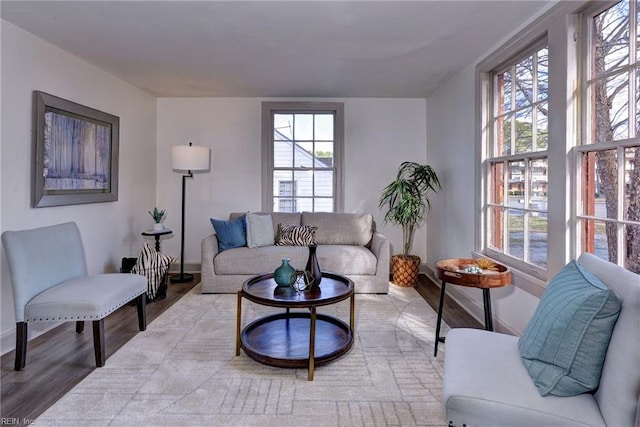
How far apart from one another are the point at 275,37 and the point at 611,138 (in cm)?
238

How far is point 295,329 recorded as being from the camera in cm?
276

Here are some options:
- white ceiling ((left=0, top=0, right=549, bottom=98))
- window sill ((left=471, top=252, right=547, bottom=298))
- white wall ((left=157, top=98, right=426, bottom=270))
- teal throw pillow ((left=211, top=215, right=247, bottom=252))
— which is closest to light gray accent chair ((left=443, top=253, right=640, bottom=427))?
window sill ((left=471, top=252, right=547, bottom=298))

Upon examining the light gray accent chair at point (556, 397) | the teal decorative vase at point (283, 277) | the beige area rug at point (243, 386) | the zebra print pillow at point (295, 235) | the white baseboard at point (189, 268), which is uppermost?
the zebra print pillow at point (295, 235)

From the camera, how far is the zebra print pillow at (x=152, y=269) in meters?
3.65

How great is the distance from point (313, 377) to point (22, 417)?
1528 millimetres

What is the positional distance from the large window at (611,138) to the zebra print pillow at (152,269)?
364cm

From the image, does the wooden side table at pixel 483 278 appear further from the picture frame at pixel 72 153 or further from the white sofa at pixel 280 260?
the picture frame at pixel 72 153

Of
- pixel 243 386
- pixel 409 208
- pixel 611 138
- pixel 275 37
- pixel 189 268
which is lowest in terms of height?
pixel 243 386

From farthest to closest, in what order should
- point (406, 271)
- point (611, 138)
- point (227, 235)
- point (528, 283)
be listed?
1. point (406, 271)
2. point (227, 235)
3. point (528, 283)
4. point (611, 138)

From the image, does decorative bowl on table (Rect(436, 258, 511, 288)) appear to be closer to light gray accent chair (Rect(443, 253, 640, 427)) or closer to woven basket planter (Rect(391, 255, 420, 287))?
light gray accent chair (Rect(443, 253, 640, 427))

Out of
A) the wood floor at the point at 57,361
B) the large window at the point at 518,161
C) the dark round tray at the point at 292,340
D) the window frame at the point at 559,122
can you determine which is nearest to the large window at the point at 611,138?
the window frame at the point at 559,122

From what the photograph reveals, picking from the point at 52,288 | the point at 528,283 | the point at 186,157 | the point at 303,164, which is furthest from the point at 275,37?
the point at 528,283

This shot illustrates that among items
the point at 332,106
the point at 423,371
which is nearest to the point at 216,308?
the point at 423,371

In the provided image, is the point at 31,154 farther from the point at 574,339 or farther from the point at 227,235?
the point at 574,339
